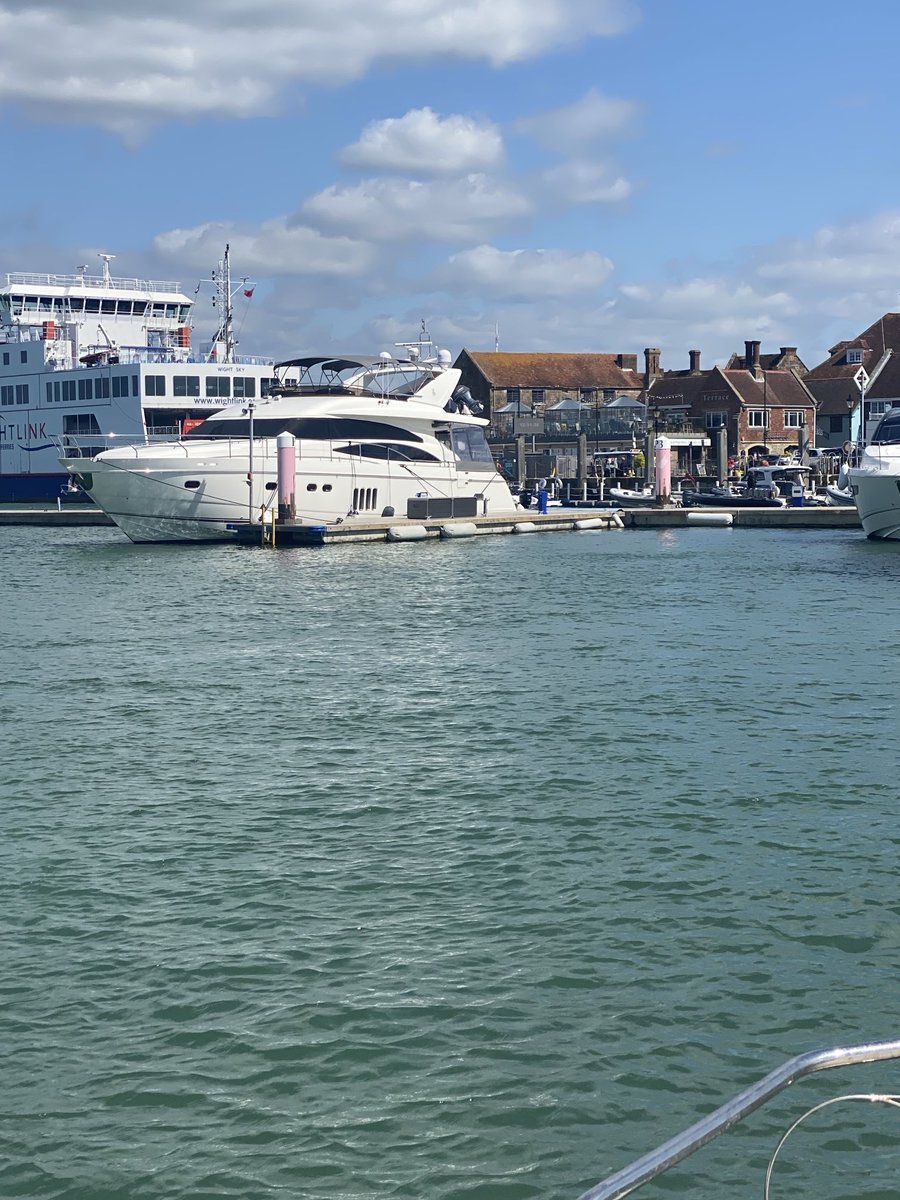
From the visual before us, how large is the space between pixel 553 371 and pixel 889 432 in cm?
6328

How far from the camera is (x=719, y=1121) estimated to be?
346 centimetres

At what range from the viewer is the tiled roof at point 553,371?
Result: 10106cm

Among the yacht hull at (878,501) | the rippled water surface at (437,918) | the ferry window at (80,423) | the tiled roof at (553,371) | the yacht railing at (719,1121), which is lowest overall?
the rippled water surface at (437,918)

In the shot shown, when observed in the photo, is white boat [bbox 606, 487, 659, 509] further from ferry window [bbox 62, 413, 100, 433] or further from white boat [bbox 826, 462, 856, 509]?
ferry window [bbox 62, 413, 100, 433]

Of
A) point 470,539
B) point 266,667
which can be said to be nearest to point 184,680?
point 266,667

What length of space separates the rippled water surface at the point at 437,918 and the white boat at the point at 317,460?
19.8 meters

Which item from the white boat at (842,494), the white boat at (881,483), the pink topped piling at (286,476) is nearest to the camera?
the pink topped piling at (286,476)

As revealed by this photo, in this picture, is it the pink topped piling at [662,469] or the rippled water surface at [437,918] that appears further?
the pink topped piling at [662,469]

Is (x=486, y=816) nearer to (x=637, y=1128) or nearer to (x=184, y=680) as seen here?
(x=637, y=1128)

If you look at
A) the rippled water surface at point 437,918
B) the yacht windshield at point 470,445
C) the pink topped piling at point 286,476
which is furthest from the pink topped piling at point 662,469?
the rippled water surface at point 437,918

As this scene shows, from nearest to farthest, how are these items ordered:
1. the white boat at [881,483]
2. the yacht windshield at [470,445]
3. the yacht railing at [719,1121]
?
the yacht railing at [719,1121] < the white boat at [881,483] < the yacht windshield at [470,445]

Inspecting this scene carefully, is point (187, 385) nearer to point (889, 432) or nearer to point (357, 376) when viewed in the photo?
point (357, 376)

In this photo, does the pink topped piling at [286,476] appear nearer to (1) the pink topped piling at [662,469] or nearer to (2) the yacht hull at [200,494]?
(2) the yacht hull at [200,494]

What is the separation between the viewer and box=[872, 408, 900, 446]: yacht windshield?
4125 centimetres
